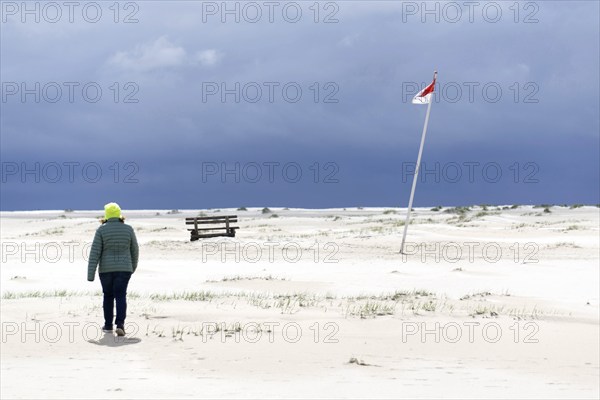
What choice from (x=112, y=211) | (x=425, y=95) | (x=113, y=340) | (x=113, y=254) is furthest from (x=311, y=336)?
(x=425, y=95)

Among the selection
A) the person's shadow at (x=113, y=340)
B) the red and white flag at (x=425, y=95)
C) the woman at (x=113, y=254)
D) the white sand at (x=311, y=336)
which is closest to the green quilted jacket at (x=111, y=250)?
the woman at (x=113, y=254)

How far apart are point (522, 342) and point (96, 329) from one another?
751 centimetres

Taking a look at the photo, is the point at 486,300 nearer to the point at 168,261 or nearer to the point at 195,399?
the point at 195,399

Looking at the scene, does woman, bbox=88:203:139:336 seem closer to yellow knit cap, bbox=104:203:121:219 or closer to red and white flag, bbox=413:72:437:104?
yellow knit cap, bbox=104:203:121:219

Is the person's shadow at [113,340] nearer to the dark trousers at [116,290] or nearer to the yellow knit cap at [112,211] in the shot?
the dark trousers at [116,290]

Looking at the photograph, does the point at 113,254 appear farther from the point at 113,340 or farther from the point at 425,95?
the point at 425,95

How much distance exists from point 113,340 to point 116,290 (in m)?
0.85

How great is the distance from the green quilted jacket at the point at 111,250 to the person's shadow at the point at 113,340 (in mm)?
1075

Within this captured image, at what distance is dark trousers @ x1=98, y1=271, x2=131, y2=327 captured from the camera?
11945 millimetres

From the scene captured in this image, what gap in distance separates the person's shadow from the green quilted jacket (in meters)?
1.08

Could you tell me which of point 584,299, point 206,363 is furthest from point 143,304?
point 584,299

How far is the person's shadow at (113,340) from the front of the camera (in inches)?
472

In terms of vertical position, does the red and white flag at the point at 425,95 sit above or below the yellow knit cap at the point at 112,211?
above

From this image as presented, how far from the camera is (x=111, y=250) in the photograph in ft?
39.0
